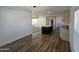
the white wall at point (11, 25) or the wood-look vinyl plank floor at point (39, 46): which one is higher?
the white wall at point (11, 25)

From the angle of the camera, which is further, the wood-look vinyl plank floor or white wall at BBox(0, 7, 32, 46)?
white wall at BBox(0, 7, 32, 46)

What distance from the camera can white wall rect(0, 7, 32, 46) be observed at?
5374 millimetres

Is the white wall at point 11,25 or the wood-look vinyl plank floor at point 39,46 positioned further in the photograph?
the white wall at point 11,25

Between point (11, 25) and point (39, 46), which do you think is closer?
point (39, 46)

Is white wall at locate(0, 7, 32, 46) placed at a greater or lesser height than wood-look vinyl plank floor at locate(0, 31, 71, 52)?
greater

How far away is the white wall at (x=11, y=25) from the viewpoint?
5.37 metres

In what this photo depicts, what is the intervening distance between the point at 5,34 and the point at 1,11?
1153mm

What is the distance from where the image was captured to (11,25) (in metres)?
6.10

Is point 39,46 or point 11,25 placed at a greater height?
point 11,25
